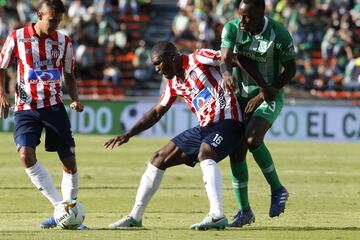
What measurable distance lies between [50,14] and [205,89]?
1735 millimetres

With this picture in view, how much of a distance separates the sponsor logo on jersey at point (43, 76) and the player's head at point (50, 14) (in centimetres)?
41

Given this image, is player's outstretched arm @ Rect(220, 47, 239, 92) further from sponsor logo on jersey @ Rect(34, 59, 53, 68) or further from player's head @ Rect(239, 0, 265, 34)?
sponsor logo on jersey @ Rect(34, 59, 53, 68)

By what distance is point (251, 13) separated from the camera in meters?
10.5

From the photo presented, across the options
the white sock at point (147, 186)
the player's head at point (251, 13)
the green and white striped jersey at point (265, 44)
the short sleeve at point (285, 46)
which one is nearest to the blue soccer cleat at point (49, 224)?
the white sock at point (147, 186)

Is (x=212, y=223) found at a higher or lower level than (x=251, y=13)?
lower

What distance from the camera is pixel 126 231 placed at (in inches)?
401

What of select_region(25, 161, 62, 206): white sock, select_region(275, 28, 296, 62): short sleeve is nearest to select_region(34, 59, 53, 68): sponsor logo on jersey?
select_region(25, 161, 62, 206): white sock

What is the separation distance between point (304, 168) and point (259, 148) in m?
8.87

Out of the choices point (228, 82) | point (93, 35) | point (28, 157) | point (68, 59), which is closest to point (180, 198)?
point (68, 59)

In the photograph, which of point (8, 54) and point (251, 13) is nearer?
point (251, 13)

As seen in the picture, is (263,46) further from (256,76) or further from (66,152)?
(66,152)

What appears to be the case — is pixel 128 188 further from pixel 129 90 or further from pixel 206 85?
pixel 129 90

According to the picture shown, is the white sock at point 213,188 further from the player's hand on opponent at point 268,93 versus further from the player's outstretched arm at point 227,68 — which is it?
the player's hand on opponent at point 268,93

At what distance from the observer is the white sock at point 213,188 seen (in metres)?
10.1
